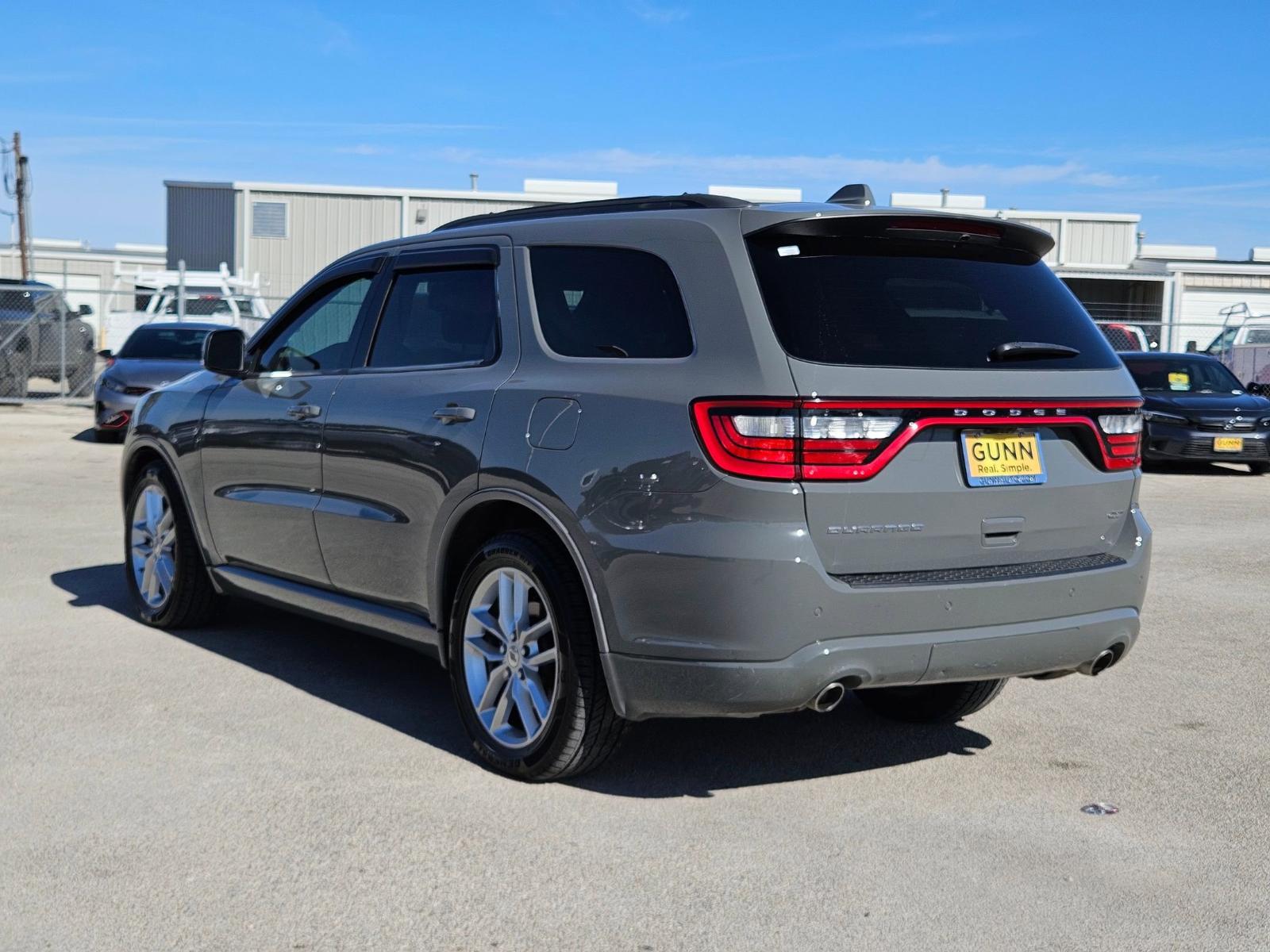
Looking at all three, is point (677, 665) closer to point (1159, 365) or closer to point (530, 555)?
point (530, 555)

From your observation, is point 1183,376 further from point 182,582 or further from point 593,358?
point 593,358

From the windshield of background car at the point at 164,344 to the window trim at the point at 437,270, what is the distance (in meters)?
12.8

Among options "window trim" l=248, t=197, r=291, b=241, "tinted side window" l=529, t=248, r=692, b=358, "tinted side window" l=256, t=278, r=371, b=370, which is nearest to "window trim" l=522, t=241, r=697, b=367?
"tinted side window" l=529, t=248, r=692, b=358

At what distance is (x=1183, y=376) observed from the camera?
1855 centimetres

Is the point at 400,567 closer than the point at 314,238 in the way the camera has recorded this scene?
Yes

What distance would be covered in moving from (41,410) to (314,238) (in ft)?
75.0

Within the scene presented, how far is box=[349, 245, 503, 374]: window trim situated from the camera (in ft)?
16.7

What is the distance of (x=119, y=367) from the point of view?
1766 centimetres

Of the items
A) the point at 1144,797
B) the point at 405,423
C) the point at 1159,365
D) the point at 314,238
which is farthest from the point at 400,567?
the point at 314,238

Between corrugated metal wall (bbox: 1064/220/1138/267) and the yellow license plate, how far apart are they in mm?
48951

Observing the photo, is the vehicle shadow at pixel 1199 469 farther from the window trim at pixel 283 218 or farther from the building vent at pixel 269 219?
the building vent at pixel 269 219

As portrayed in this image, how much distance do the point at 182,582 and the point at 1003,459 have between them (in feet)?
13.3

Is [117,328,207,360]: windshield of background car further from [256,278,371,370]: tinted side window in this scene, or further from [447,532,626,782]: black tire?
[447,532,626,782]: black tire

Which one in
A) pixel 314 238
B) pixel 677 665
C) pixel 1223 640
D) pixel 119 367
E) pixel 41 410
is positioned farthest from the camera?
pixel 314 238
